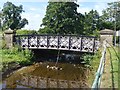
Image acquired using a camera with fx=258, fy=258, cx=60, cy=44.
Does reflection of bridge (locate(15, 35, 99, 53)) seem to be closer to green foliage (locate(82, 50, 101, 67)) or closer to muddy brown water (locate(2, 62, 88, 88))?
green foliage (locate(82, 50, 101, 67))

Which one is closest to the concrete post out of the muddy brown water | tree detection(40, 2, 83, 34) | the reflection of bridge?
the reflection of bridge

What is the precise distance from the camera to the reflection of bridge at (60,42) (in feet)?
62.1

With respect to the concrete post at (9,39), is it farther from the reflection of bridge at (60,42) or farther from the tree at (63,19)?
the tree at (63,19)

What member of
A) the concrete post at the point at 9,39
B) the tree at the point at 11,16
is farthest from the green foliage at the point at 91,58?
the tree at the point at 11,16

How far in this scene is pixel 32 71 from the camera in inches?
600

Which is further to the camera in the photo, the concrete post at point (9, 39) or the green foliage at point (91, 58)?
the concrete post at point (9, 39)

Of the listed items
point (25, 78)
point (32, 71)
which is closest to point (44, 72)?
point (32, 71)

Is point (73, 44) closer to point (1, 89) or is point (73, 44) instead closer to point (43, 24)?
point (1, 89)

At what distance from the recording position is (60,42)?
19734 millimetres

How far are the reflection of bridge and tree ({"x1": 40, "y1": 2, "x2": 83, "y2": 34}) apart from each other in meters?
14.6

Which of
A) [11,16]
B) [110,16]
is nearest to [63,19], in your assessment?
[110,16]

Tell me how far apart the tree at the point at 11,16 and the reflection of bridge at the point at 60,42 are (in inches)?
1045

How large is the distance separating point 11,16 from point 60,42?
31.7 m

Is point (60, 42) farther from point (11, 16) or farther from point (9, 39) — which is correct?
point (11, 16)
